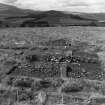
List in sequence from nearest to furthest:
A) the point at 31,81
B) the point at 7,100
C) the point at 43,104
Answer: the point at 43,104
the point at 7,100
the point at 31,81

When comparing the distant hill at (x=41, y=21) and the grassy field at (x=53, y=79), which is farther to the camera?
the distant hill at (x=41, y=21)

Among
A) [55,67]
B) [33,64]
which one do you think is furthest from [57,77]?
[33,64]

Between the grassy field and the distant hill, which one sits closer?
the grassy field

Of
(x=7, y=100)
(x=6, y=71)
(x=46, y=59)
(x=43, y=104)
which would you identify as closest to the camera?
(x=43, y=104)

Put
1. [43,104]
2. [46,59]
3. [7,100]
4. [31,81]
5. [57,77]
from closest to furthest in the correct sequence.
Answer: [43,104], [7,100], [31,81], [57,77], [46,59]

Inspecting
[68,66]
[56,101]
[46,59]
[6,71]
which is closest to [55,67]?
[68,66]

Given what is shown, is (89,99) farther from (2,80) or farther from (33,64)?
(33,64)

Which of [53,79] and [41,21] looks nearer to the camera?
[53,79]

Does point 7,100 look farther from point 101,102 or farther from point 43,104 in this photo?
point 101,102

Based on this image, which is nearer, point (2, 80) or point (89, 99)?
point (89, 99)

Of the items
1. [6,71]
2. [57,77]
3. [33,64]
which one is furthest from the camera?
[33,64]
